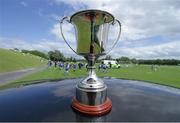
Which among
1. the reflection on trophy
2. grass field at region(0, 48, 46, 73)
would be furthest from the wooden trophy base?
grass field at region(0, 48, 46, 73)

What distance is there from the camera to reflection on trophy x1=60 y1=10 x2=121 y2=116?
1.82 meters

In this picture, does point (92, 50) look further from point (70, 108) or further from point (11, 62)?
point (11, 62)

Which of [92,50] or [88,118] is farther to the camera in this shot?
[92,50]

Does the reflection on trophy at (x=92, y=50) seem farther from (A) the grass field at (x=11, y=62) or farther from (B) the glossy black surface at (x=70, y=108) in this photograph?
(A) the grass field at (x=11, y=62)

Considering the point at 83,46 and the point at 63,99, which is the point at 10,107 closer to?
the point at 63,99

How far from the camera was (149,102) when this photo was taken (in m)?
2.27

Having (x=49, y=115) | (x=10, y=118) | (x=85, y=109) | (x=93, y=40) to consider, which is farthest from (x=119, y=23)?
(x=10, y=118)

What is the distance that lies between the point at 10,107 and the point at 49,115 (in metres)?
0.63

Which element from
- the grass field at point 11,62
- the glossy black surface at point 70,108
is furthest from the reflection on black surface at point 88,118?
the grass field at point 11,62

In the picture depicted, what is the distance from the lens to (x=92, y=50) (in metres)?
2.02

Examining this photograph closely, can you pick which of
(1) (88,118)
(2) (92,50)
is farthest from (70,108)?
(2) (92,50)

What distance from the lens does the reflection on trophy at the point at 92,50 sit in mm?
1821

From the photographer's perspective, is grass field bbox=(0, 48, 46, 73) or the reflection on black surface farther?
grass field bbox=(0, 48, 46, 73)

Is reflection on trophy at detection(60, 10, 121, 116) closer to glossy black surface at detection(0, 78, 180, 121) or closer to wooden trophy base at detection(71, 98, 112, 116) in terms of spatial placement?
wooden trophy base at detection(71, 98, 112, 116)
